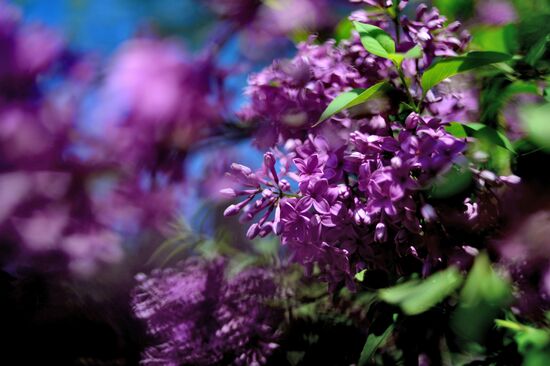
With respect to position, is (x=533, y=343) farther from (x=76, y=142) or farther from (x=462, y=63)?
(x=76, y=142)

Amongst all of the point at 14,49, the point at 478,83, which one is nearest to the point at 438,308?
the point at 478,83

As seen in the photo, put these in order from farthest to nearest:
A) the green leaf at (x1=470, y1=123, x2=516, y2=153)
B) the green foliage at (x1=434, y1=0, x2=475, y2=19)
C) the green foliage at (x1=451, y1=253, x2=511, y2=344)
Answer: the green foliage at (x1=434, y1=0, x2=475, y2=19)
the green leaf at (x1=470, y1=123, x2=516, y2=153)
the green foliage at (x1=451, y1=253, x2=511, y2=344)

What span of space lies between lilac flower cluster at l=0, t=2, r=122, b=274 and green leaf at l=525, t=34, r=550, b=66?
0.33 m

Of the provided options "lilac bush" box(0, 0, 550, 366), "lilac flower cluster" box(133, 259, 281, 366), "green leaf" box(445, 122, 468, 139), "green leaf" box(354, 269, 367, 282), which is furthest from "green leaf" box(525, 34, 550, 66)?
"lilac flower cluster" box(133, 259, 281, 366)

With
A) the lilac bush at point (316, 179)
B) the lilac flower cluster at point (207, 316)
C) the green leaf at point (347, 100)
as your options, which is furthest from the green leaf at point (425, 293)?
the lilac flower cluster at point (207, 316)

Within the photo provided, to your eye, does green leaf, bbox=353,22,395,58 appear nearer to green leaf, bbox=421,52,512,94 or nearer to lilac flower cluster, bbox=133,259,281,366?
green leaf, bbox=421,52,512,94

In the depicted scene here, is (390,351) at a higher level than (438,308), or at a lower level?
lower

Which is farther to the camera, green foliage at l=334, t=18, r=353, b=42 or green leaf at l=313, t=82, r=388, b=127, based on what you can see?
green foliage at l=334, t=18, r=353, b=42

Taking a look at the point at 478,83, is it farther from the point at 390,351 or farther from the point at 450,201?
the point at 390,351

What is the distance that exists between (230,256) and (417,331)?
26 centimetres

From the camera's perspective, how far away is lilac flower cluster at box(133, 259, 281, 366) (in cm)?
49

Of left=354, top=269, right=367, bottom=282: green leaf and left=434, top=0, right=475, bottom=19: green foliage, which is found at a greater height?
left=434, top=0, right=475, bottom=19: green foliage

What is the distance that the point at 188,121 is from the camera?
12.6 inches

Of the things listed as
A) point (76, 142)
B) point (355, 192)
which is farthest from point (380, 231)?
point (76, 142)
